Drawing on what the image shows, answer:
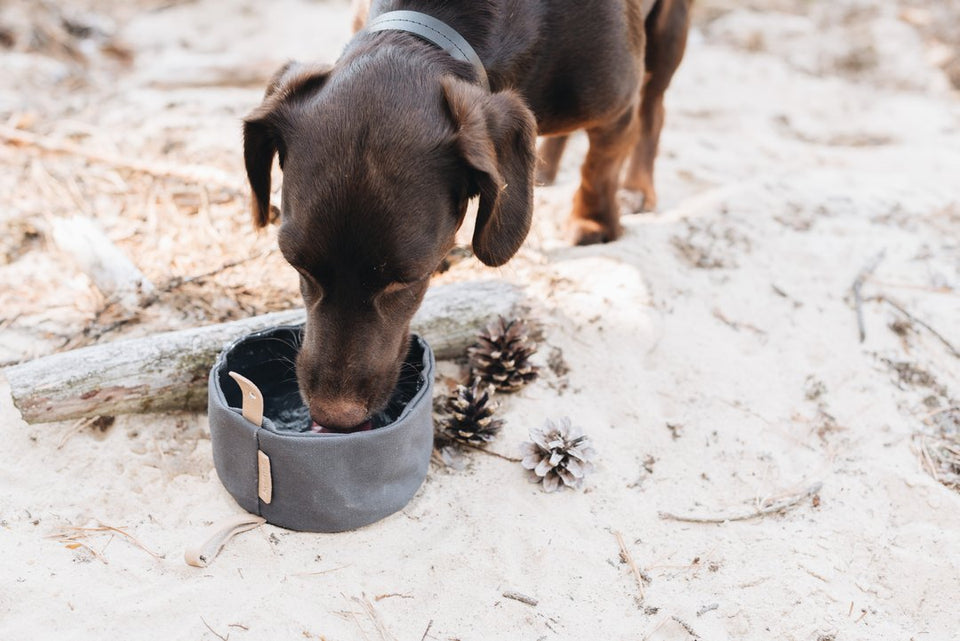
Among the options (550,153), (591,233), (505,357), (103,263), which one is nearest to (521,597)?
(505,357)

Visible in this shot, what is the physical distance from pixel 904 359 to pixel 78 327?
3433 mm

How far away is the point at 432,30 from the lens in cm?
272

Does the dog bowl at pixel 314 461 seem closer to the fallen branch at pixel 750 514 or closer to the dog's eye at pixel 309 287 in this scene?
the dog's eye at pixel 309 287

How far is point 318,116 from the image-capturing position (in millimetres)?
2352

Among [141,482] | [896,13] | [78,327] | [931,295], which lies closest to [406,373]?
[141,482]

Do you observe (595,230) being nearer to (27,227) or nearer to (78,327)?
(78,327)

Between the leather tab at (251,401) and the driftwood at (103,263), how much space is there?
126 centimetres

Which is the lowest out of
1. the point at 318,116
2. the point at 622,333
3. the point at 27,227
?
the point at 27,227

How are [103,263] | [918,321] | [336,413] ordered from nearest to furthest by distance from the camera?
[336,413], [103,263], [918,321]

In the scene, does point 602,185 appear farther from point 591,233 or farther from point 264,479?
point 264,479

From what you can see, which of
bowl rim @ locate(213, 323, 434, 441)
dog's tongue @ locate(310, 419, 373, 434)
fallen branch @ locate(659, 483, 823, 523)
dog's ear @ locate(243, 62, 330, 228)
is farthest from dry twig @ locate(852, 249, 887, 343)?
dog's ear @ locate(243, 62, 330, 228)

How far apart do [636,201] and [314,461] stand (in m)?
2.76

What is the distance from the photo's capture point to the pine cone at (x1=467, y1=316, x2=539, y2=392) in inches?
119

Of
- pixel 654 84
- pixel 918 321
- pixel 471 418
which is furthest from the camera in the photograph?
pixel 654 84
